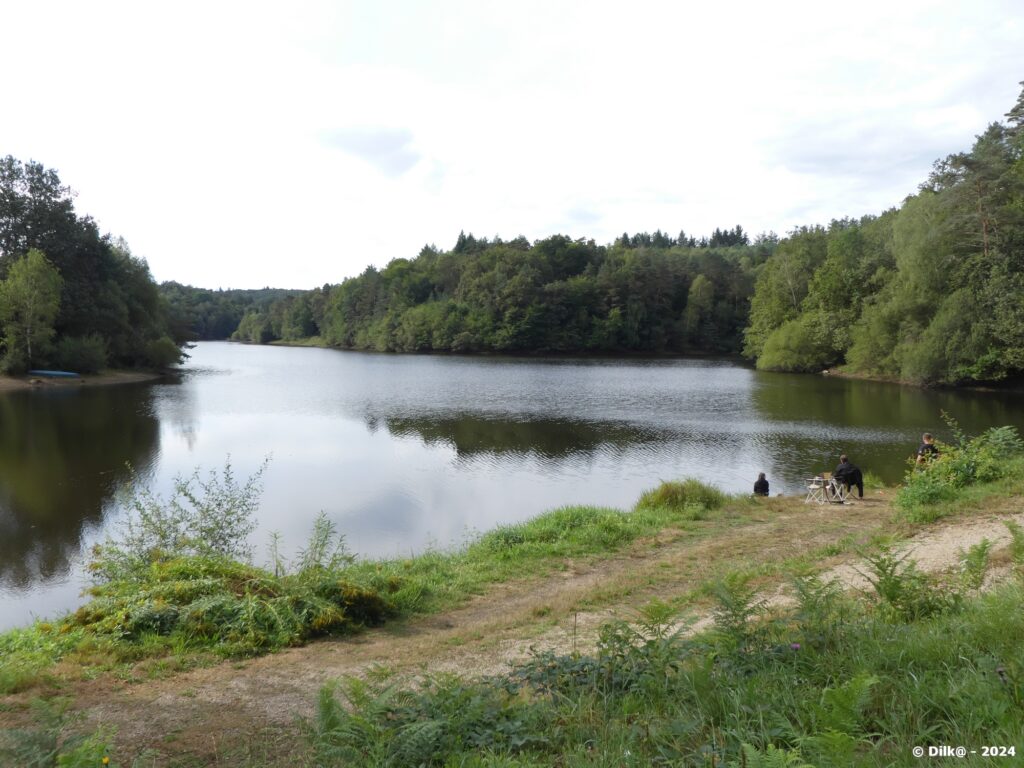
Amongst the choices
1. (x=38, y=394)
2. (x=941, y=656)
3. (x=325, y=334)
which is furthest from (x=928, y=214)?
(x=325, y=334)

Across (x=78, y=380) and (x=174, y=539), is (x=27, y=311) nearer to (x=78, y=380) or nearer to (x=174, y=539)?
(x=78, y=380)

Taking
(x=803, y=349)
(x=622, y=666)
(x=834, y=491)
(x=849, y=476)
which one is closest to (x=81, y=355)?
(x=834, y=491)

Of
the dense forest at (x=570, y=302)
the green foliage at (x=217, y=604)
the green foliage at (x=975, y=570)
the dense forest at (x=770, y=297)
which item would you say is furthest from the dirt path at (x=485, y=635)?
the dense forest at (x=570, y=302)

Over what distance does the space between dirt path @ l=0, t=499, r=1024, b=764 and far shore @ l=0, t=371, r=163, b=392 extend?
1954 inches

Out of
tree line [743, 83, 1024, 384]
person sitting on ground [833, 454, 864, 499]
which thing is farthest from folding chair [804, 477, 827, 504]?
tree line [743, 83, 1024, 384]

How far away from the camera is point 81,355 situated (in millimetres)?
50750

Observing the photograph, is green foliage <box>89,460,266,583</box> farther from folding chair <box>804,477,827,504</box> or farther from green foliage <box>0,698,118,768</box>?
folding chair <box>804,477,827,504</box>

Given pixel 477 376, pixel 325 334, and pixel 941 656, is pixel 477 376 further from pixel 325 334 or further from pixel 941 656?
pixel 325 334

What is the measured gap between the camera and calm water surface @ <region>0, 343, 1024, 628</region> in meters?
15.8

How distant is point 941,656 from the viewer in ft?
13.0

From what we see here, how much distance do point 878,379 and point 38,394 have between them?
203ft

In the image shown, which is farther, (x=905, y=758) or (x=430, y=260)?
(x=430, y=260)

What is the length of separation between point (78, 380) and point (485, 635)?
53366 millimetres

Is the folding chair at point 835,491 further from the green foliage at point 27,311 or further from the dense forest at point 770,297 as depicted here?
the green foliage at point 27,311
